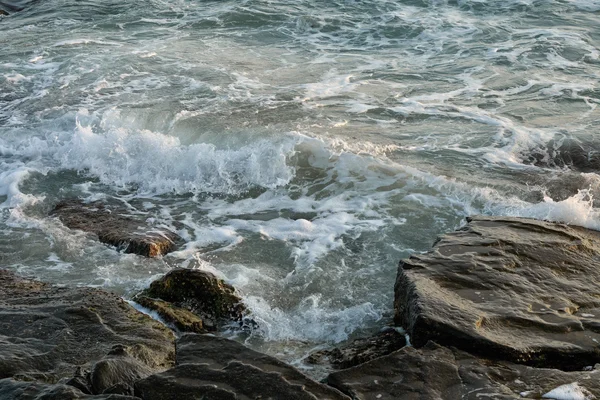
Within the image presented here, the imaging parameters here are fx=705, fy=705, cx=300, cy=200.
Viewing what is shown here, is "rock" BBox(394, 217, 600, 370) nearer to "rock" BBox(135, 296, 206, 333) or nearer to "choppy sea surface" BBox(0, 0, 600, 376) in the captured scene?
"choppy sea surface" BBox(0, 0, 600, 376)

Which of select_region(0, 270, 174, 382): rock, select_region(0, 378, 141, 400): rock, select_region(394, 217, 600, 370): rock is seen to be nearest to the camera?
select_region(0, 378, 141, 400): rock

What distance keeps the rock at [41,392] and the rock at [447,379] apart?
4.36 feet

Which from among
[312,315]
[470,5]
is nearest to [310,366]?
[312,315]

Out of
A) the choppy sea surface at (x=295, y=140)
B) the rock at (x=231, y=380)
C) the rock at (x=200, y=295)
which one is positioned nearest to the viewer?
the rock at (x=231, y=380)

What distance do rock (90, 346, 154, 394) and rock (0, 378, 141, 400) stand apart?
0.45 ft

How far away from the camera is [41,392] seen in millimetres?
3857

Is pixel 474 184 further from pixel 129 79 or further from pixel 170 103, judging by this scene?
pixel 129 79

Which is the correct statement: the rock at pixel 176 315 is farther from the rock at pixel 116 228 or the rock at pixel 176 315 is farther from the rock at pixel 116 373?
the rock at pixel 116 228

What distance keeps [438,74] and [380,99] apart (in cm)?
184

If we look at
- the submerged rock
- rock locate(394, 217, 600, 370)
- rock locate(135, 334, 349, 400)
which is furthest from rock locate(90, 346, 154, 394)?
the submerged rock

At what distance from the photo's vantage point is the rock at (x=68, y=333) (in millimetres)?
4434

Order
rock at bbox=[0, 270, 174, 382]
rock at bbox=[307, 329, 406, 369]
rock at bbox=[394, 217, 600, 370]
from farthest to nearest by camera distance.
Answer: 1. rock at bbox=[307, 329, 406, 369]
2. rock at bbox=[394, 217, 600, 370]
3. rock at bbox=[0, 270, 174, 382]

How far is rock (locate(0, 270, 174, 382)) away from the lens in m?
4.43

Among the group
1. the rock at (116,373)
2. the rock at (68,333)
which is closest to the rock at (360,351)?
the rock at (68,333)
